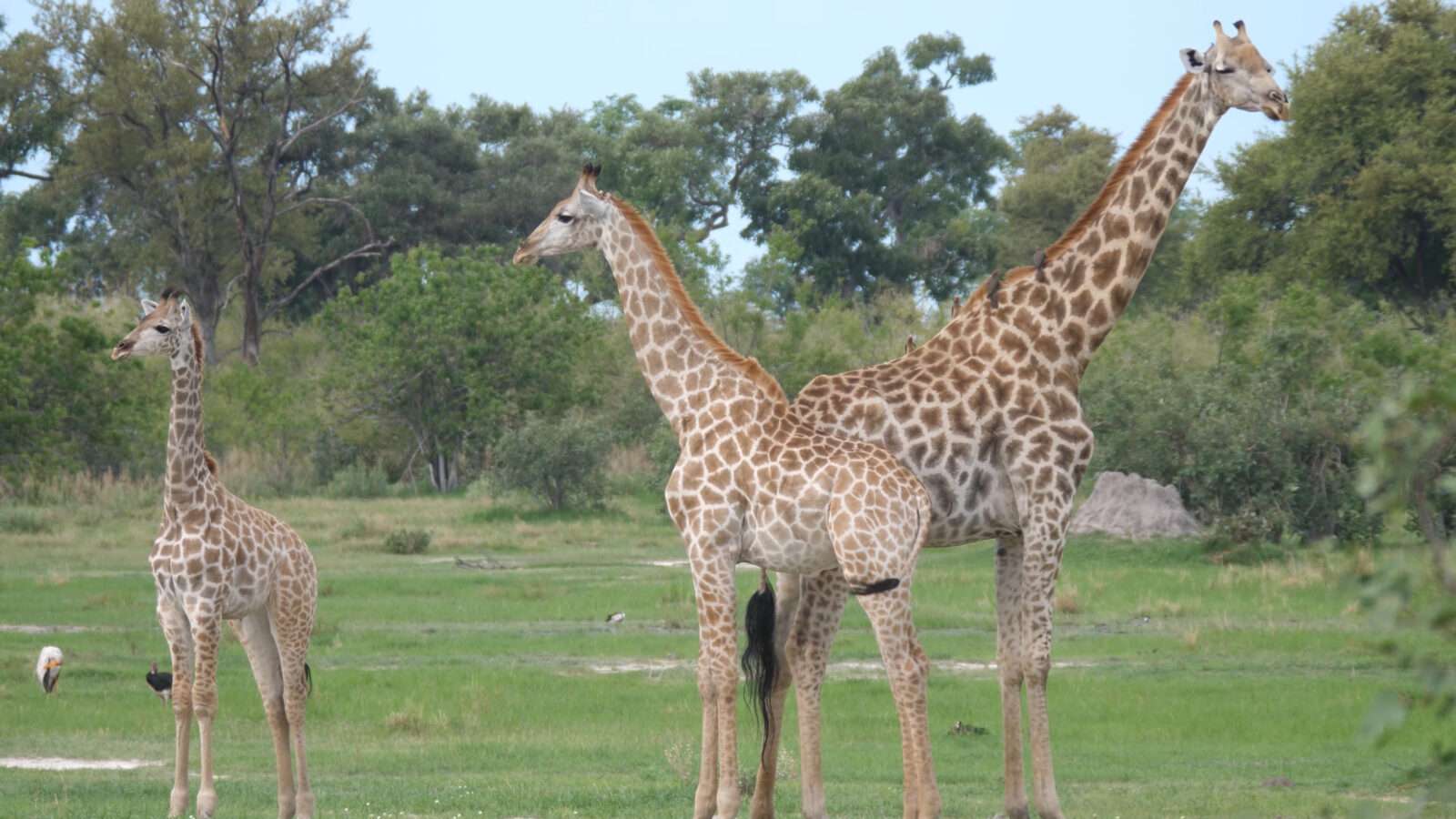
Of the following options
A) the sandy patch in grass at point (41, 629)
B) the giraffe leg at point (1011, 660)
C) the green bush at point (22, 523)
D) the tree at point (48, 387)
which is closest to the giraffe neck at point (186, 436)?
the giraffe leg at point (1011, 660)

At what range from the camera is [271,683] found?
1020 centimetres

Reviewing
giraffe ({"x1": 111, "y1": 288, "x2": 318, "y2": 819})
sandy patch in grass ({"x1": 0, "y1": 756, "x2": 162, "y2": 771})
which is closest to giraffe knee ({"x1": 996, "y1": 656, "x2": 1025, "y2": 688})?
giraffe ({"x1": 111, "y1": 288, "x2": 318, "y2": 819})

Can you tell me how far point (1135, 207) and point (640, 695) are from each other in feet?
24.7

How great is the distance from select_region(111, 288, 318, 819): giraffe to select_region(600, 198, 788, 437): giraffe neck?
8.45 ft

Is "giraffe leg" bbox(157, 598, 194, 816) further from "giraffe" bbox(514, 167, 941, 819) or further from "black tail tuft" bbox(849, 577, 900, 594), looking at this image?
"black tail tuft" bbox(849, 577, 900, 594)

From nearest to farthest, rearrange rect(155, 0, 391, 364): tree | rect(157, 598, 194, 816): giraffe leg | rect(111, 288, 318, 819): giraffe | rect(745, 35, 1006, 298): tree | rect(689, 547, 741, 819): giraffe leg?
1. rect(689, 547, 741, 819): giraffe leg
2. rect(157, 598, 194, 816): giraffe leg
3. rect(111, 288, 318, 819): giraffe
4. rect(155, 0, 391, 364): tree
5. rect(745, 35, 1006, 298): tree

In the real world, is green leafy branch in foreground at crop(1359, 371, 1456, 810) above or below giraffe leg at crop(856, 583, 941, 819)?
above

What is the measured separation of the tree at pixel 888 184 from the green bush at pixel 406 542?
2983 cm

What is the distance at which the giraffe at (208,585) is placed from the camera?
977 cm

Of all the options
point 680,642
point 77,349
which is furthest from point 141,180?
point 680,642

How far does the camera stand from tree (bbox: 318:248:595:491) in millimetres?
38969

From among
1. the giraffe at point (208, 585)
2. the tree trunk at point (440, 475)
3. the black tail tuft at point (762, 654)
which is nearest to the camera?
the black tail tuft at point (762, 654)

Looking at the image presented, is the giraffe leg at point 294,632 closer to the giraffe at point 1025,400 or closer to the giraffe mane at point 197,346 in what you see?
the giraffe mane at point 197,346

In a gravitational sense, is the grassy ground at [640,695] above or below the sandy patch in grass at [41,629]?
below
